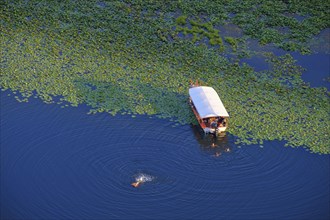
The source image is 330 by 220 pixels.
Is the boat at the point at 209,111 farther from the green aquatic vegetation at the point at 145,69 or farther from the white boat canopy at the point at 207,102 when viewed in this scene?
the green aquatic vegetation at the point at 145,69

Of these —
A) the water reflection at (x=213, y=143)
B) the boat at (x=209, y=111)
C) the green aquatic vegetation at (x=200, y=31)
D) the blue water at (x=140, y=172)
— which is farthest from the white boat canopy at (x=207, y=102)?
the green aquatic vegetation at (x=200, y=31)

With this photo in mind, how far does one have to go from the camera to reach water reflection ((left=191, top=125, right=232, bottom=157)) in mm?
35625

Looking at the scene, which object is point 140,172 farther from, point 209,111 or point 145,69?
point 145,69

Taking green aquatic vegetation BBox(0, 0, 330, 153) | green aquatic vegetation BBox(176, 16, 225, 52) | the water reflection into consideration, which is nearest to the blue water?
the water reflection

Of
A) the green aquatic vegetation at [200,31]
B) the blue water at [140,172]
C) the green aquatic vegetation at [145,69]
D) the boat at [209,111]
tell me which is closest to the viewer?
the blue water at [140,172]

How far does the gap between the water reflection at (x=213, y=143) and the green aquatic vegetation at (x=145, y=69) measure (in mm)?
975

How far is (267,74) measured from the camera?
42688 millimetres

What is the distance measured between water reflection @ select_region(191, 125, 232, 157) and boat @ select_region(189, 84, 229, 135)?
0.40 m

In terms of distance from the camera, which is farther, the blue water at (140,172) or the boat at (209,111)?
the boat at (209,111)

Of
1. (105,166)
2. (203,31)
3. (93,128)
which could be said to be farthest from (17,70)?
(203,31)

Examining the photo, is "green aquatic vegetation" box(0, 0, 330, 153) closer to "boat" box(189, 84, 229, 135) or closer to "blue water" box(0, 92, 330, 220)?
"boat" box(189, 84, 229, 135)

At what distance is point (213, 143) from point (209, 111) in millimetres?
2103

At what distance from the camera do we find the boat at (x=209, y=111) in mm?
36281

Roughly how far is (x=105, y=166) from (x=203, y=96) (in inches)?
331
